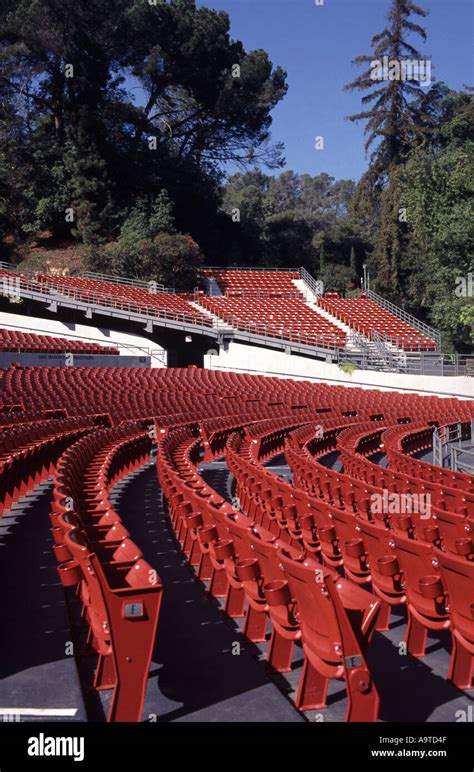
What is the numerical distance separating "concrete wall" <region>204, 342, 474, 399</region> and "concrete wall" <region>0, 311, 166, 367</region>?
7.69ft

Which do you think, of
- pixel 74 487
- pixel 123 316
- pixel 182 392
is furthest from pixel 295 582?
pixel 123 316

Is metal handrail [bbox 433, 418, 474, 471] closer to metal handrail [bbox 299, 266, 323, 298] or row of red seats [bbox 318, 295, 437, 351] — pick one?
row of red seats [bbox 318, 295, 437, 351]

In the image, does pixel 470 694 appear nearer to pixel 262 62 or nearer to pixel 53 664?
pixel 53 664

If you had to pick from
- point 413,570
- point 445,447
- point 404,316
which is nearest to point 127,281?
point 404,316

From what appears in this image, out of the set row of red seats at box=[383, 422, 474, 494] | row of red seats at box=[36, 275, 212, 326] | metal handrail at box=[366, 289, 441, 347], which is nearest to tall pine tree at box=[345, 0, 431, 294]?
metal handrail at box=[366, 289, 441, 347]

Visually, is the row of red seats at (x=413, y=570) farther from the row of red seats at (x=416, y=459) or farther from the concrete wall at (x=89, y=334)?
the concrete wall at (x=89, y=334)

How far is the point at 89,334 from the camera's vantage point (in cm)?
3117

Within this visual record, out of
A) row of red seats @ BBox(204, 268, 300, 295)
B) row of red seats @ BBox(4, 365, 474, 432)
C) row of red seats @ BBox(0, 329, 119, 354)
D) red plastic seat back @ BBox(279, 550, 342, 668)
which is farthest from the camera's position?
row of red seats @ BBox(204, 268, 300, 295)

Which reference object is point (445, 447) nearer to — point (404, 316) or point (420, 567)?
point (420, 567)

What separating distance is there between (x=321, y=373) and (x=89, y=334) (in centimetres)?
960

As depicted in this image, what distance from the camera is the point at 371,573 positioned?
5.25m

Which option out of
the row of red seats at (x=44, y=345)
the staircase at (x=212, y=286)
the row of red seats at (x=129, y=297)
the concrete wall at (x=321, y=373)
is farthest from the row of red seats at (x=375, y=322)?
the row of red seats at (x=44, y=345)

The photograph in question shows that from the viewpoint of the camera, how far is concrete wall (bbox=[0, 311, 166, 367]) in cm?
3052
